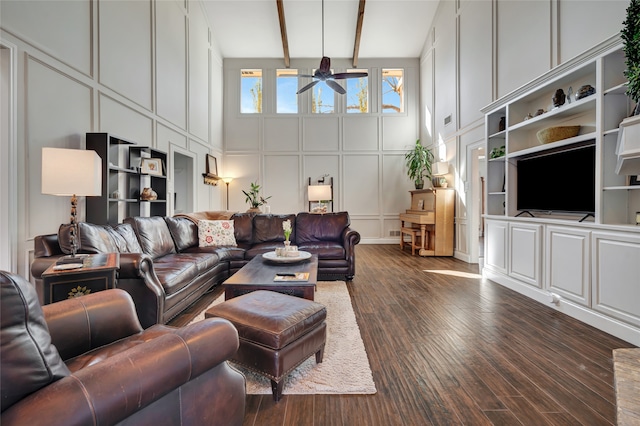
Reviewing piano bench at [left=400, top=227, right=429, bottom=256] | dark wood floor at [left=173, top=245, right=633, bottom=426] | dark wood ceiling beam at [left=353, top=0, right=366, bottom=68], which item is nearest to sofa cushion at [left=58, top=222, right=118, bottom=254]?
dark wood floor at [left=173, top=245, right=633, bottom=426]

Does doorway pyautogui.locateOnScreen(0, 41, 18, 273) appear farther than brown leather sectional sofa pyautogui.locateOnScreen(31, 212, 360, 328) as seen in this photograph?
Yes

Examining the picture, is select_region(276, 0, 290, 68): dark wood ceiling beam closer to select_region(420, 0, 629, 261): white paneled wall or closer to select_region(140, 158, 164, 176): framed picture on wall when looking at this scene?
select_region(420, 0, 629, 261): white paneled wall

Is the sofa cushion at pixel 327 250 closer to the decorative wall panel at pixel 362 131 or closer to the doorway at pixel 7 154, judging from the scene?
the doorway at pixel 7 154

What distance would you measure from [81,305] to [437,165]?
6141 millimetres

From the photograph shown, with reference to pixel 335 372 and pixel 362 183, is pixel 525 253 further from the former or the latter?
pixel 362 183

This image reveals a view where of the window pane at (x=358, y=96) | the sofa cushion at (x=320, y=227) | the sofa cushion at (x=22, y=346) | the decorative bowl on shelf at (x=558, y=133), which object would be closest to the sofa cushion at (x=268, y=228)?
the sofa cushion at (x=320, y=227)

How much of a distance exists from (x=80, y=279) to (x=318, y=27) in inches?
284

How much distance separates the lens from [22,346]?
2.31ft

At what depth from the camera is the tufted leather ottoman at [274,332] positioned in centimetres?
162

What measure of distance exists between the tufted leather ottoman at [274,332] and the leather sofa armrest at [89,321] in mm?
496

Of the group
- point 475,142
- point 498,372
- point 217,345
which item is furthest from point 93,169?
point 475,142

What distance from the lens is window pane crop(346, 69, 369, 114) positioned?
800cm

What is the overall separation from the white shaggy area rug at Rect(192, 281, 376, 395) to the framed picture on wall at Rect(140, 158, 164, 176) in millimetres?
3349

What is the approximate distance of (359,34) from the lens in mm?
7004
